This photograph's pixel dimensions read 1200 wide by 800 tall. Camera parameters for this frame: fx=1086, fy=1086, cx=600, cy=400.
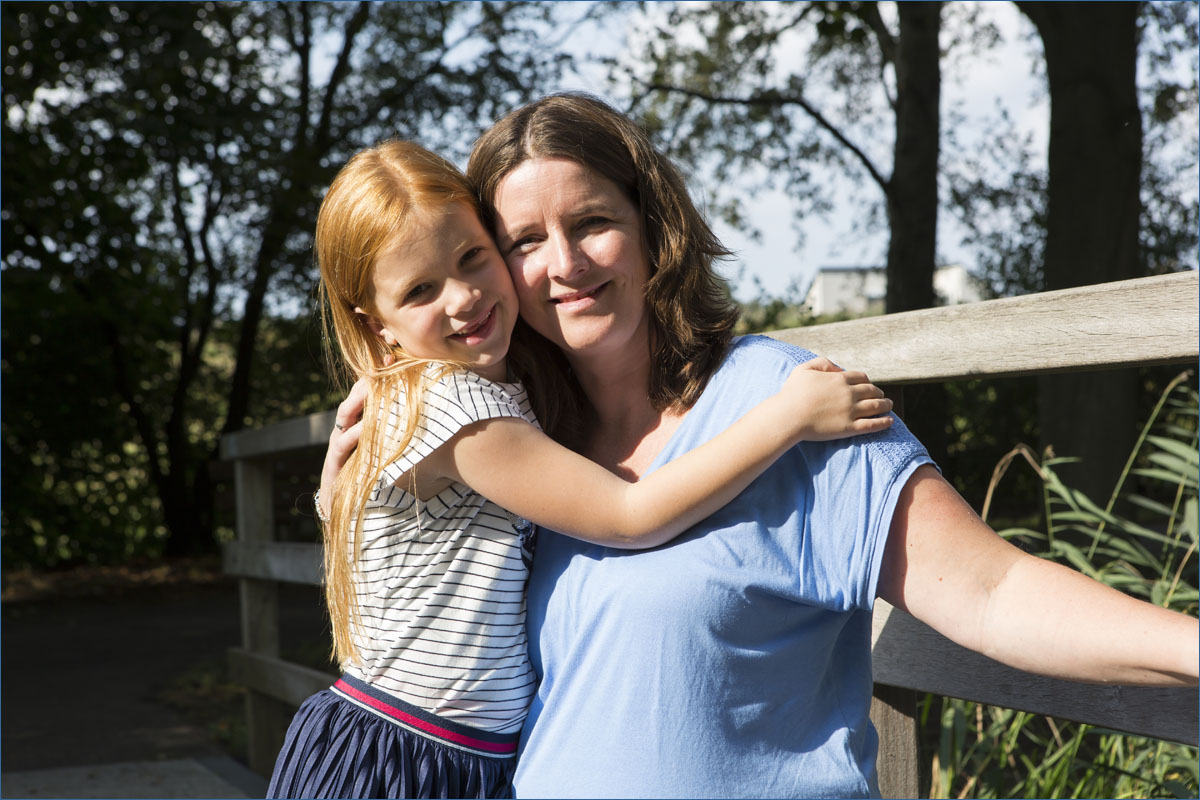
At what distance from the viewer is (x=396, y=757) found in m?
1.62

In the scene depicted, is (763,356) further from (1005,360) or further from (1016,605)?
(1016,605)

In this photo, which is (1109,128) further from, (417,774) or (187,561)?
(187,561)

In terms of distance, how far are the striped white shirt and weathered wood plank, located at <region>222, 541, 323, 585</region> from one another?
1656 mm

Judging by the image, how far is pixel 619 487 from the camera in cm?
148

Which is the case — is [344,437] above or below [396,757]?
above

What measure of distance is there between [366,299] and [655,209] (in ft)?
1.59

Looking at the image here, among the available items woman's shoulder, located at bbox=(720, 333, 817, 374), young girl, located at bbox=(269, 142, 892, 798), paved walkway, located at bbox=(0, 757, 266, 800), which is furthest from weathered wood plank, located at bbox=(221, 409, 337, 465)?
woman's shoulder, located at bbox=(720, 333, 817, 374)

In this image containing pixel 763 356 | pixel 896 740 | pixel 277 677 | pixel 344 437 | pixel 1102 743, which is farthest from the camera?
pixel 277 677

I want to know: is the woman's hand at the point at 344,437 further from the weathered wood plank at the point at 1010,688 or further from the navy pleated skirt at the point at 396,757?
the weathered wood plank at the point at 1010,688

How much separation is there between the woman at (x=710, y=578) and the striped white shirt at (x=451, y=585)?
1.9 inches

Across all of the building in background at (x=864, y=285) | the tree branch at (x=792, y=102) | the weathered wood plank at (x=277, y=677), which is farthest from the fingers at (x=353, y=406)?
the building in background at (x=864, y=285)

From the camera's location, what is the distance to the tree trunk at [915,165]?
6430mm

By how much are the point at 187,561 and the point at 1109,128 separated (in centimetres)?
1059

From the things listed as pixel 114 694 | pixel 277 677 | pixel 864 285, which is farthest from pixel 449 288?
pixel 864 285
